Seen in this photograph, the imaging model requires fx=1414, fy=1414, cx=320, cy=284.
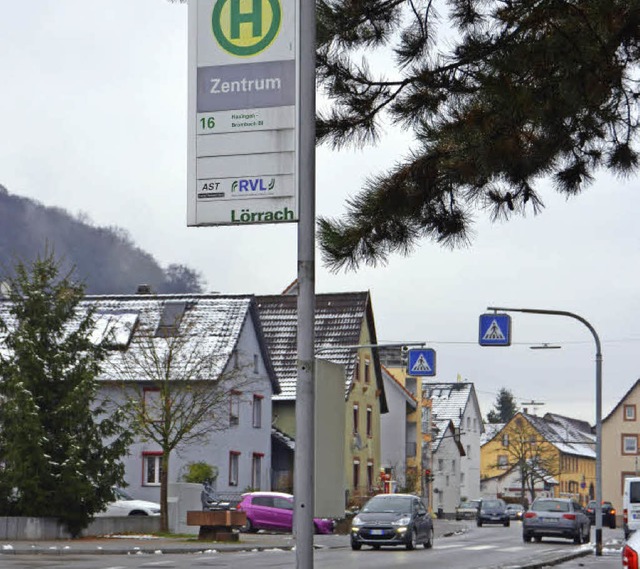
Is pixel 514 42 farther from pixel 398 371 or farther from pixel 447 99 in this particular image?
pixel 398 371

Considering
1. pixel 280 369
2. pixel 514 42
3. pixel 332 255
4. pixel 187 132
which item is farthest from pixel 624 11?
pixel 280 369

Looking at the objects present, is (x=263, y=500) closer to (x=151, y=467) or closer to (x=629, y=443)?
(x=151, y=467)

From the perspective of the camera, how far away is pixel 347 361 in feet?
236

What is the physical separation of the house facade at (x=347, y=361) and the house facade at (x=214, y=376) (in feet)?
14.3

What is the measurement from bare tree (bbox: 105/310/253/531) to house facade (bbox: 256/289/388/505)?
39.5 ft

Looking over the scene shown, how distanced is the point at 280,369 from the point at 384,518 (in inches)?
1309

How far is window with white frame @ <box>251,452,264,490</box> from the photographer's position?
210 feet

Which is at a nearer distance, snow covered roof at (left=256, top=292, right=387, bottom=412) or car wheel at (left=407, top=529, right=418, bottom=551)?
car wheel at (left=407, top=529, right=418, bottom=551)

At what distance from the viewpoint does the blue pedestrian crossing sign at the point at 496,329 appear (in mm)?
41906

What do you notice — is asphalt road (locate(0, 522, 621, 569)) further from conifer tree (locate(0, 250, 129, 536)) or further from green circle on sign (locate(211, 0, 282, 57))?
green circle on sign (locate(211, 0, 282, 57))

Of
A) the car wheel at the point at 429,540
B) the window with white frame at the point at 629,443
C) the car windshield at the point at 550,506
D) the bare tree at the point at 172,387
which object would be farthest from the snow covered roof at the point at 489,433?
the car wheel at the point at 429,540

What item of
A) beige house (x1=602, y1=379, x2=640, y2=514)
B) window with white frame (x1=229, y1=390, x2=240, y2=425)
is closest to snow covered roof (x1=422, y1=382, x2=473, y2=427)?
beige house (x1=602, y1=379, x2=640, y2=514)

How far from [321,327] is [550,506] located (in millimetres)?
29563

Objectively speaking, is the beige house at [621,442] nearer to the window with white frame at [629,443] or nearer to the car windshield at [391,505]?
the window with white frame at [629,443]
